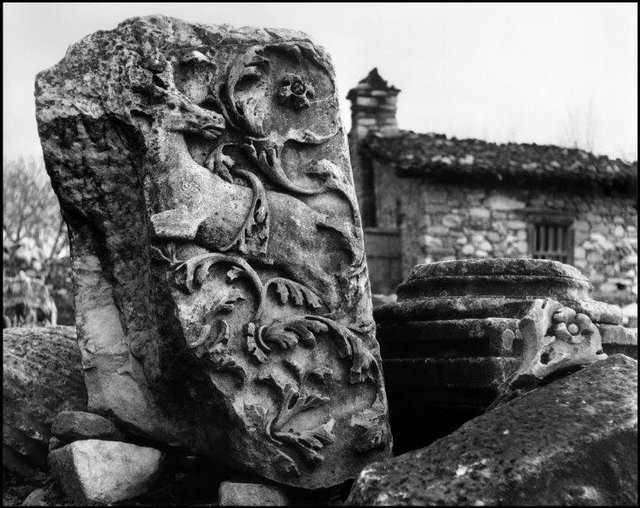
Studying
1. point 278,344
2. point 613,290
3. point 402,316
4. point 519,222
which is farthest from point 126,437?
point 613,290

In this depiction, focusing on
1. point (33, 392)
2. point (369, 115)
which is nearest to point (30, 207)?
point (369, 115)

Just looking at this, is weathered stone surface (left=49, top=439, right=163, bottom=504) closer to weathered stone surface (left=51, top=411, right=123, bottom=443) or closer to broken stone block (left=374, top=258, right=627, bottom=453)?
weathered stone surface (left=51, top=411, right=123, bottom=443)

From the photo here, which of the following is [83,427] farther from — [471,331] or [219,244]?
[471,331]

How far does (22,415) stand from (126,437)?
578 mm

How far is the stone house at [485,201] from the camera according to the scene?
13.1 meters

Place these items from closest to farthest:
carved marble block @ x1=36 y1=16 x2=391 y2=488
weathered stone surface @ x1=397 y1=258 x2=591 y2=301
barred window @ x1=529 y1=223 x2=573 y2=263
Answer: carved marble block @ x1=36 y1=16 x2=391 y2=488 → weathered stone surface @ x1=397 y1=258 x2=591 y2=301 → barred window @ x1=529 y1=223 x2=573 y2=263

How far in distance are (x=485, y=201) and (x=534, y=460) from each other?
1131 centimetres

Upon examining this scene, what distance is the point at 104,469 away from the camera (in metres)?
3.38

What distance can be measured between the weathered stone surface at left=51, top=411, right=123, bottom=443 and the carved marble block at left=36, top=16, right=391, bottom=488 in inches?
2.1

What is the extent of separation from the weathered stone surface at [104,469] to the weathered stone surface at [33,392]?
40 centimetres

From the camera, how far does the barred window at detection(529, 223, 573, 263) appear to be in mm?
13891

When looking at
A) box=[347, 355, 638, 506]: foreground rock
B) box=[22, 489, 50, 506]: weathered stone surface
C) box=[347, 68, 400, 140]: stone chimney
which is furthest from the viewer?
box=[347, 68, 400, 140]: stone chimney

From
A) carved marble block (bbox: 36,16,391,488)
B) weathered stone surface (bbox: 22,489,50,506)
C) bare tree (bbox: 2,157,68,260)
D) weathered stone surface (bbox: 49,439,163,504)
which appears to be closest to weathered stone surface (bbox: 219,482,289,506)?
carved marble block (bbox: 36,16,391,488)

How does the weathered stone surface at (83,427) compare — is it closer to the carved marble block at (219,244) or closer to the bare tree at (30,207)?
the carved marble block at (219,244)
